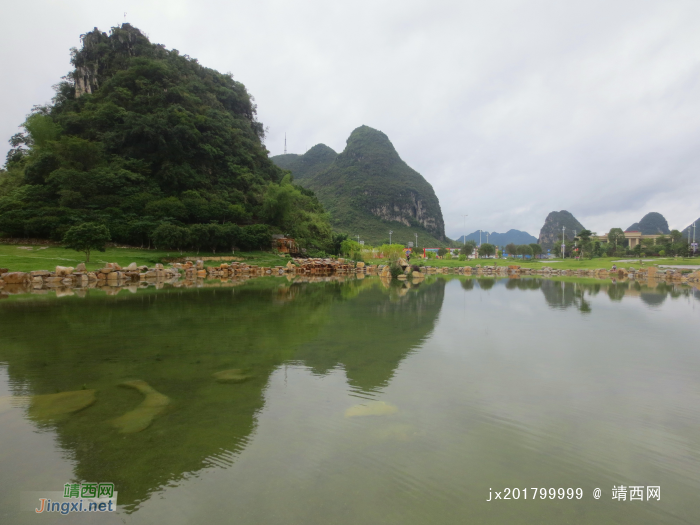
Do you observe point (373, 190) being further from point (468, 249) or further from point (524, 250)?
point (524, 250)

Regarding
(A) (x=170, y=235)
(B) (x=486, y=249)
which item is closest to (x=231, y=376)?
(A) (x=170, y=235)

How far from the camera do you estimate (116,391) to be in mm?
4164

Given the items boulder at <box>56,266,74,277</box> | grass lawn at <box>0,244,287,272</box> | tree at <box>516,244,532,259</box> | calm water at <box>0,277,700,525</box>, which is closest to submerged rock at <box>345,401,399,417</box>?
calm water at <box>0,277,700,525</box>

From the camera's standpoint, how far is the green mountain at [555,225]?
162250 mm

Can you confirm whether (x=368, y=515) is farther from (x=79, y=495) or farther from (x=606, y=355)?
(x=606, y=355)

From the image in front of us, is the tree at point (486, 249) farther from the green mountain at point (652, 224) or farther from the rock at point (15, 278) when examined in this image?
the green mountain at point (652, 224)

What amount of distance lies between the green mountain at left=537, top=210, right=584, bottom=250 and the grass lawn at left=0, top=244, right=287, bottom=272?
6235 inches

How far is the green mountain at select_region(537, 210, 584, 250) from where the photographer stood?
162250 millimetres

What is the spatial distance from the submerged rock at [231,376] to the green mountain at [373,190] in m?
111

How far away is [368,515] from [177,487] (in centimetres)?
134

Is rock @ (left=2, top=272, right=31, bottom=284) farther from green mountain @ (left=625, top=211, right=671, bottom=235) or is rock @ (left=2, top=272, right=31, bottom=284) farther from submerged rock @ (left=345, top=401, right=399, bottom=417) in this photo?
green mountain @ (left=625, top=211, right=671, bottom=235)

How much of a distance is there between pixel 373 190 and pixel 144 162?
107718mm

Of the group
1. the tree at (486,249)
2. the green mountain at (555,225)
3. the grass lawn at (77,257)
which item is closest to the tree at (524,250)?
the tree at (486,249)

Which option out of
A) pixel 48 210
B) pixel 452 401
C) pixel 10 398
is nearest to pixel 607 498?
pixel 452 401
